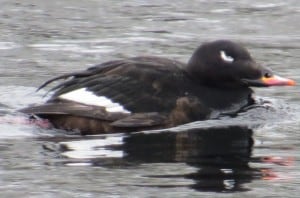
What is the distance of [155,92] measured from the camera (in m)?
11.9

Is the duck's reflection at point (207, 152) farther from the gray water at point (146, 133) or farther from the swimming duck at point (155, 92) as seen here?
the swimming duck at point (155, 92)

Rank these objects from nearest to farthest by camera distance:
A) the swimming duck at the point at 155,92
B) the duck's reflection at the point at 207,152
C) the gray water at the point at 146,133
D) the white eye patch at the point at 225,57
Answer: the gray water at the point at 146,133, the duck's reflection at the point at 207,152, the swimming duck at the point at 155,92, the white eye patch at the point at 225,57

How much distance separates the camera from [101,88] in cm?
1201

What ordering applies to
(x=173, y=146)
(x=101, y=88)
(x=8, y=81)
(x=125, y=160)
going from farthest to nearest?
1. (x=8, y=81)
2. (x=101, y=88)
3. (x=173, y=146)
4. (x=125, y=160)

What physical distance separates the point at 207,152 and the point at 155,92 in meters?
1.19

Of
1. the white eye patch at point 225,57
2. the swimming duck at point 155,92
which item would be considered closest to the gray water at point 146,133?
the swimming duck at point 155,92

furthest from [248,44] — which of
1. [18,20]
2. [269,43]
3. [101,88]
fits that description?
[101,88]

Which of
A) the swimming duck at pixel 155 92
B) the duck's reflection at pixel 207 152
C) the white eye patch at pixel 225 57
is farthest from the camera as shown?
the white eye patch at pixel 225 57

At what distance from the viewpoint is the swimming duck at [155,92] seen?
1182cm

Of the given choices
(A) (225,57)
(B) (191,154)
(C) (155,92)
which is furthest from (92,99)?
(B) (191,154)

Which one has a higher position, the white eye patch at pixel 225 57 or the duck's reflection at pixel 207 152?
the white eye patch at pixel 225 57

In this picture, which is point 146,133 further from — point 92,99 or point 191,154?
point 191,154

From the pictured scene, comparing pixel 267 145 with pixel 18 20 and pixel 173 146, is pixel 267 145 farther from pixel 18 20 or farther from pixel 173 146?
pixel 18 20

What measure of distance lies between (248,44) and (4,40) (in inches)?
116
